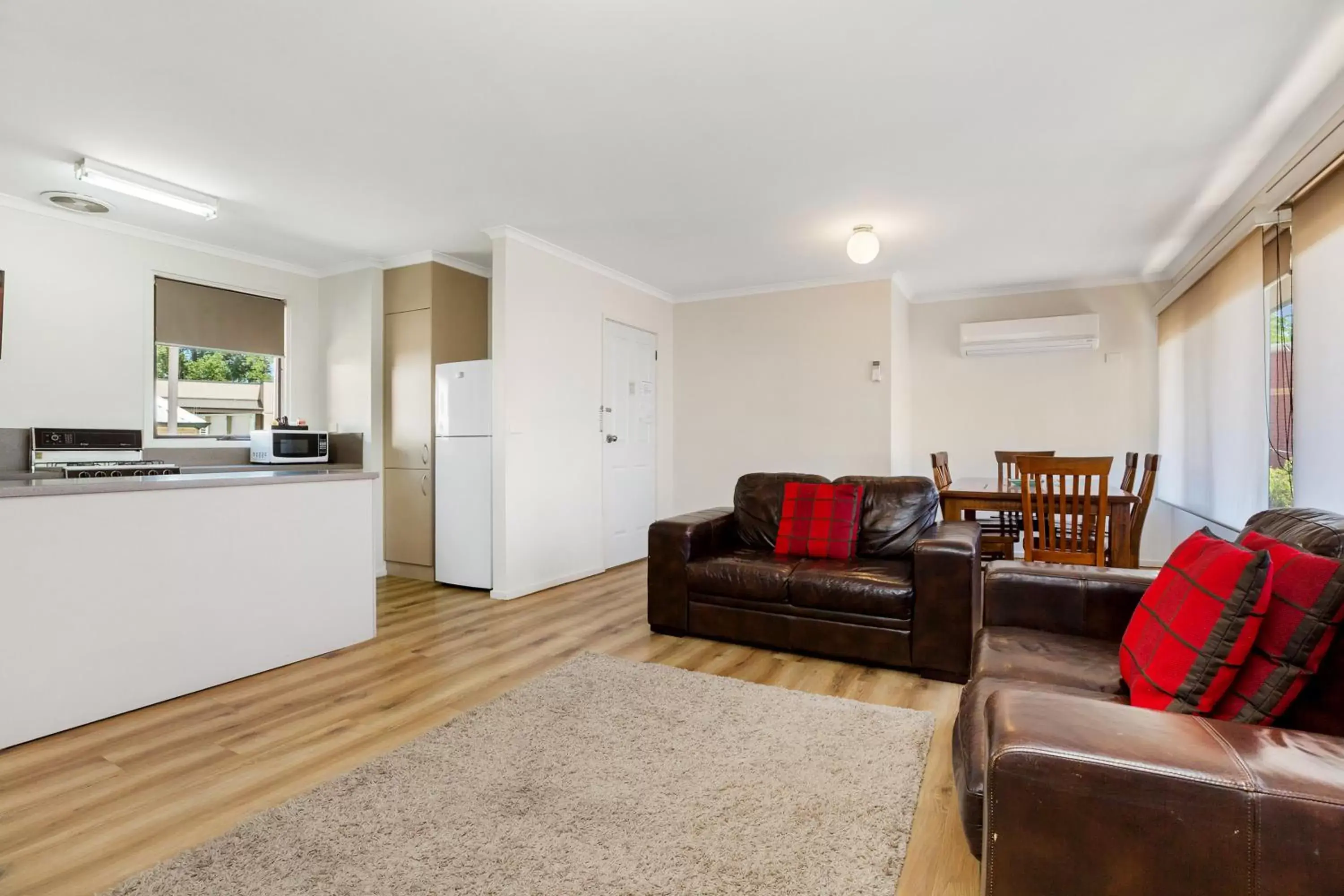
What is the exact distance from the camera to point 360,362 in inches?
206

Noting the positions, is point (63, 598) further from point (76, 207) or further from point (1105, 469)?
point (1105, 469)

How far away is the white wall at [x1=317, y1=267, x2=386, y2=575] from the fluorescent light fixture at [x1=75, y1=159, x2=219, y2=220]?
1373 mm

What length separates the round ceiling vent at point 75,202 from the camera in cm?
366

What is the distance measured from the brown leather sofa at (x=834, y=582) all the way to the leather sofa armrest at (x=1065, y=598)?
62cm

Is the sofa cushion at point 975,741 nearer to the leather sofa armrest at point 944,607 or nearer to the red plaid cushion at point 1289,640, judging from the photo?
the red plaid cushion at point 1289,640

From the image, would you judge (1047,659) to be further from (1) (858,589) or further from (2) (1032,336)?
(2) (1032,336)

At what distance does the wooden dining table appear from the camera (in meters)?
3.58

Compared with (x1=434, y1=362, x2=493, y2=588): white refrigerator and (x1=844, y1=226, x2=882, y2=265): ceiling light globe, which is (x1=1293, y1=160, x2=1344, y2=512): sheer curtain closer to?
(x1=844, y1=226, x2=882, y2=265): ceiling light globe

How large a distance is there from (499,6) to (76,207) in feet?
11.4

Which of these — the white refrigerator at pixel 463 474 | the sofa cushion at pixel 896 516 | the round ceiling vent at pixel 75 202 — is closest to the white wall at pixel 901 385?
the sofa cushion at pixel 896 516

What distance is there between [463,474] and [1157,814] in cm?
444

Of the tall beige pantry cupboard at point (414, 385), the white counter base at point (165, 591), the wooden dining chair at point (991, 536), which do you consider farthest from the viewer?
the tall beige pantry cupboard at point (414, 385)

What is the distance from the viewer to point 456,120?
113 inches

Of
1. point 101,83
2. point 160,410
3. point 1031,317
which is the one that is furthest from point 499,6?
point 1031,317
